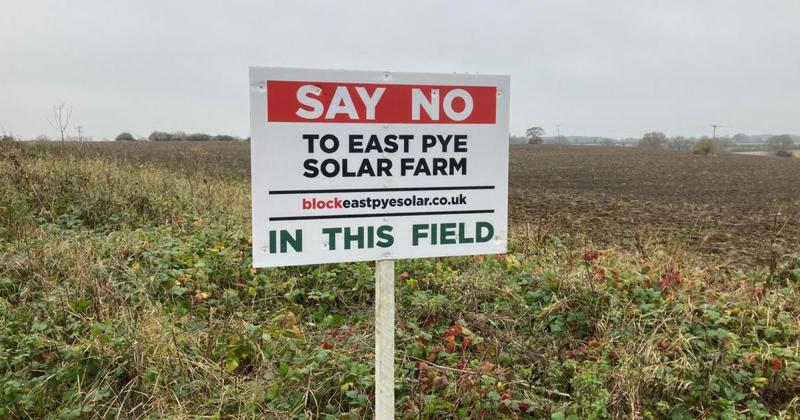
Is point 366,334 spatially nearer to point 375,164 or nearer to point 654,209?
point 375,164

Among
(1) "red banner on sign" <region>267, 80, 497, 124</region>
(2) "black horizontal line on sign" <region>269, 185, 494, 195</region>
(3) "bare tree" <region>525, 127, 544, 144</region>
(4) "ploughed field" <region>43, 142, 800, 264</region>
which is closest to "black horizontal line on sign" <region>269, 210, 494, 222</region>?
(2) "black horizontal line on sign" <region>269, 185, 494, 195</region>

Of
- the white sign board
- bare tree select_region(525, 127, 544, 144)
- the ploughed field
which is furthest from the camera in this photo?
bare tree select_region(525, 127, 544, 144)

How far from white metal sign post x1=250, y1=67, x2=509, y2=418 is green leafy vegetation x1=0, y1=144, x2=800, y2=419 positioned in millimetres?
886

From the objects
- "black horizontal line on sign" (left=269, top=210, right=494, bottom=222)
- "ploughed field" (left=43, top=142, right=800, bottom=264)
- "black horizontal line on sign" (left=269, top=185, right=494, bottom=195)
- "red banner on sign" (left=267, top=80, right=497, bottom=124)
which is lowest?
"ploughed field" (left=43, top=142, right=800, bottom=264)

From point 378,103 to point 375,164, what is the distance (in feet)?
0.89

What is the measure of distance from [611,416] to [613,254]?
3516 millimetres

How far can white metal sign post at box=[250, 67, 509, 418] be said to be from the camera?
232 cm

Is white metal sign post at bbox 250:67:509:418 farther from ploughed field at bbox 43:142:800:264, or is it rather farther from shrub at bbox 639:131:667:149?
shrub at bbox 639:131:667:149

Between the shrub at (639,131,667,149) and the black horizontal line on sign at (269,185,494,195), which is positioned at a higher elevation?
the shrub at (639,131,667,149)

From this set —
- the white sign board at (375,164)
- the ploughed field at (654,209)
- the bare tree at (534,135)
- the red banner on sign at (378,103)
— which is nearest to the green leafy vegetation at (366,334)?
the white sign board at (375,164)

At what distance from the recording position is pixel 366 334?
388 cm

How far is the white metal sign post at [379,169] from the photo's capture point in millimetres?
2316

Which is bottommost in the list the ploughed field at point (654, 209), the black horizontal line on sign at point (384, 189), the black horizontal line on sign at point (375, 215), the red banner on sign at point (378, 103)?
the ploughed field at point (654, 209)

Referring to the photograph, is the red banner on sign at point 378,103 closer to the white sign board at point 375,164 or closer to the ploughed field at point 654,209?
the white sign board at point 375,164
